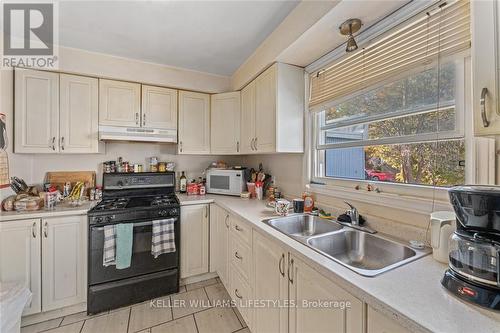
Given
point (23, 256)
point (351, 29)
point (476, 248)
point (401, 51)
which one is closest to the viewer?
point (476, 248)

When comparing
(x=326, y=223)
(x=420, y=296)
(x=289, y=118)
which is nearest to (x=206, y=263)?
(x=326, y=223)

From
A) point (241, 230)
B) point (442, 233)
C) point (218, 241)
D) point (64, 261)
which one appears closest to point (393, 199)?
point (442, 233)

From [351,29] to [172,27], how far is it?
4.48 ft

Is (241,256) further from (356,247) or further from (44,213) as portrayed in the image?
(44,213)

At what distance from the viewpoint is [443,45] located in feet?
3.54

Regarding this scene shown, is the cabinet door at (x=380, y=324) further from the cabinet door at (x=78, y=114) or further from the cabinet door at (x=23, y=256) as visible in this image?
the cabinet door at (x=78, y=114)

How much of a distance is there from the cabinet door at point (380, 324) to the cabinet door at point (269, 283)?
49cm

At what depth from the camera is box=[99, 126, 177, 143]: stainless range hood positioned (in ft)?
7.16

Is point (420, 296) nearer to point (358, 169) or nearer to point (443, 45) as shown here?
point (358, 169)

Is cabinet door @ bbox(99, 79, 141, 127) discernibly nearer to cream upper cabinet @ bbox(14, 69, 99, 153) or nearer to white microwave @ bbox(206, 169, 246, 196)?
cream upper cabinet @ bbox(14, 69, 99, 153)

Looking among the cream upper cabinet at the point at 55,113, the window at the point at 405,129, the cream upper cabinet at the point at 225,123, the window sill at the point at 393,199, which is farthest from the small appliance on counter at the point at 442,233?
the cream upper cabinet at the point at 55,113

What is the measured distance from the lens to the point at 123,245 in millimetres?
1863

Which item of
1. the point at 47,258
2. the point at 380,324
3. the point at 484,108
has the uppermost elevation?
the point at 484,108

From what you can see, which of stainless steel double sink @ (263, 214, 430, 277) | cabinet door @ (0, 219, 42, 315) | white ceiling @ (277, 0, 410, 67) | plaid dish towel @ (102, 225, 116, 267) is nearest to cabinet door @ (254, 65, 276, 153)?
white ceiling @ (277, 0, 410, 67)
